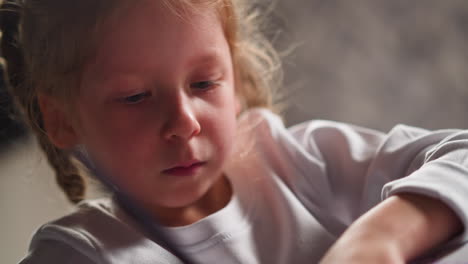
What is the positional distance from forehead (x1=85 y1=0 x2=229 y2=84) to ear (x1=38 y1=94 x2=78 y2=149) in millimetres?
→ 100

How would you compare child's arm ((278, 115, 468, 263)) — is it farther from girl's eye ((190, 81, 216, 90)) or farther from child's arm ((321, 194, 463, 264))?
girl's eye ((190, 81, 216, 90))

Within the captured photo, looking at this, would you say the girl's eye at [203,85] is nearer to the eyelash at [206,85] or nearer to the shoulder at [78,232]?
the eyelash at [206,85]

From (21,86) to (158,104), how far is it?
212 millimetres

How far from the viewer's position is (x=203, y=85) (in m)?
0.72

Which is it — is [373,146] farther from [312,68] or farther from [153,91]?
[312,68]

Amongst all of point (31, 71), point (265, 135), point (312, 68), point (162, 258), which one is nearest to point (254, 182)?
point (265, 135)

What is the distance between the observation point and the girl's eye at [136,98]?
0.68 metres

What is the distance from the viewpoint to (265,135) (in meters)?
0.87

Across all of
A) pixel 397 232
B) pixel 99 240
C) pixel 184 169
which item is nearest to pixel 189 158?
pixel 184 169

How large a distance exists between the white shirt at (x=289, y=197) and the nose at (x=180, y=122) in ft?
0.43

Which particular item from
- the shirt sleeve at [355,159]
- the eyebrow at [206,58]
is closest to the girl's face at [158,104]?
the eyebrow at [206,58]

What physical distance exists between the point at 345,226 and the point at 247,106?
260 mm

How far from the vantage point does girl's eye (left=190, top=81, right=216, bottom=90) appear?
712 mm

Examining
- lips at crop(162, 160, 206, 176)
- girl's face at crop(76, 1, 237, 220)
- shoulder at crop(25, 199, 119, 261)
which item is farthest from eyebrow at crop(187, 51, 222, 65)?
shoulder at crop(25, 199, 119, 261)
